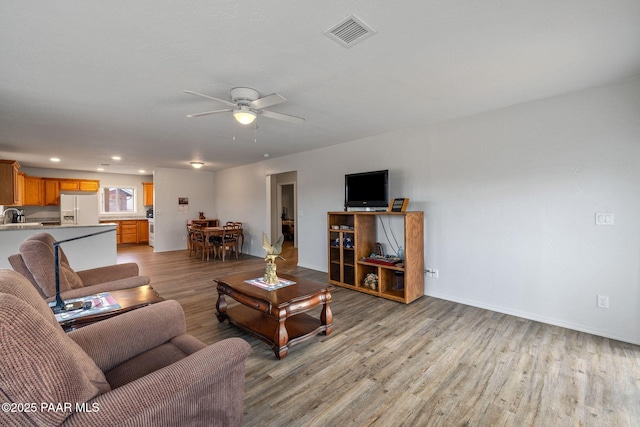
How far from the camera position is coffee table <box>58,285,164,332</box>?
5.49 ft

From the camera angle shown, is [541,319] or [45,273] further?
[541,319]

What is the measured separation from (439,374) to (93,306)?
257cm

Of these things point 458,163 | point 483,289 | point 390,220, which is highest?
point 458,163

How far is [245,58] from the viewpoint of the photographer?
2.18 metres

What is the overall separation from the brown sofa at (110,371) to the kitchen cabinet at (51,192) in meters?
9.24

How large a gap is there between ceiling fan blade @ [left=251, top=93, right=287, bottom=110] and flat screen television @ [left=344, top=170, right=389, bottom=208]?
207 cm

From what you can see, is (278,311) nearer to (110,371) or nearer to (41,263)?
(110,371)

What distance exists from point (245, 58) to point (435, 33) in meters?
1.39

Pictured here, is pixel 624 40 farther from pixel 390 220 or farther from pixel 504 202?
pixel 390 220

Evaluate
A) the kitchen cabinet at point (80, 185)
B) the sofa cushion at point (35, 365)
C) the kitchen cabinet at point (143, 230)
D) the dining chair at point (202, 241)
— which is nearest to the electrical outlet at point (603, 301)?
the sofa cushion at point (35, 365)

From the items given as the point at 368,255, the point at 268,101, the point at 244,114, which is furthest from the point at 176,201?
the point at 268,101

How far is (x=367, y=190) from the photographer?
171 inches

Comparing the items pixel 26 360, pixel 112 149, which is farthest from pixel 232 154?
pixel 26 360

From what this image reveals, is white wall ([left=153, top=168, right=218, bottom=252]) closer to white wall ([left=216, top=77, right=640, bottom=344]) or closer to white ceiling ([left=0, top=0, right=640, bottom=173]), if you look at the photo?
white ceiling ([left=0, top=0, right=640, bottom=173])
